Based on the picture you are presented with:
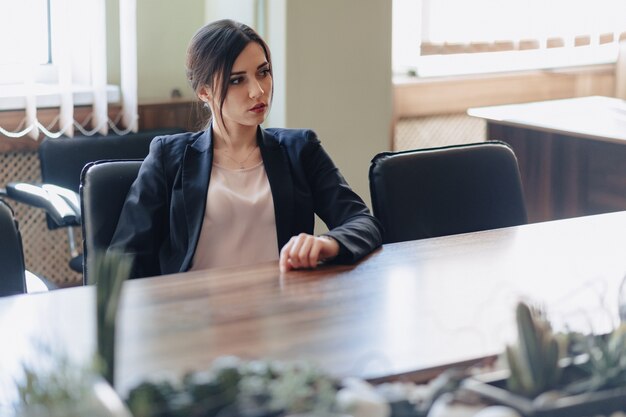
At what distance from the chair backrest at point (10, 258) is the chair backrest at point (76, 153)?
60.4 inches

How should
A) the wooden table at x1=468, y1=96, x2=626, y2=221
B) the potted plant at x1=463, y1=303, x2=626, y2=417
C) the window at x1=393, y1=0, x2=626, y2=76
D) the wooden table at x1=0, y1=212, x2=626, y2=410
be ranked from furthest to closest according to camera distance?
1. the window at x1=393, y1=0, x2=626, y2=76
2. the wooden table at x1=468, y1=96, x2=626, y2=221
3. the wooden table at x1=0, y1=212, x2=626, y2=410
4. the potted plant at x1=463, y1=303, x2=626, y2=417

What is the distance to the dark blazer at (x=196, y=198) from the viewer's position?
2230 millimetres

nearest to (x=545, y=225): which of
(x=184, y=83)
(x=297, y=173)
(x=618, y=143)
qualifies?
(x=297, y=173)

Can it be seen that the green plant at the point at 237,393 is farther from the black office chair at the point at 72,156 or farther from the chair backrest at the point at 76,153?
the chair backrest at the point at 76,153

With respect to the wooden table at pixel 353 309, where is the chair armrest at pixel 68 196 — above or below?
below

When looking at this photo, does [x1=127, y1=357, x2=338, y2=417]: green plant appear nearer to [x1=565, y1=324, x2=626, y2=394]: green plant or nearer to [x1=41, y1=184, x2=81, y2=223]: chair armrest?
Answer: [x1=565, y1=324, x2=626, y2=394]: green plant

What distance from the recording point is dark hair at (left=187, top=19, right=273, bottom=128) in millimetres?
2352

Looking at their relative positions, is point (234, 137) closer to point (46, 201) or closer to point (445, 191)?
point (445, 191)

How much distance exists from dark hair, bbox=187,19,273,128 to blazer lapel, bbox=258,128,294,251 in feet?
0.51

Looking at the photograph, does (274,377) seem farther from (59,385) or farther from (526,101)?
(526,101)

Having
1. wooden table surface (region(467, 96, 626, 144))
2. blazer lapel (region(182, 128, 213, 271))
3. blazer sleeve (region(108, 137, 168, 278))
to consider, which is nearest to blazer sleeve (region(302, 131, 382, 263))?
blazer lapel (region(182, 128, 213, 271))

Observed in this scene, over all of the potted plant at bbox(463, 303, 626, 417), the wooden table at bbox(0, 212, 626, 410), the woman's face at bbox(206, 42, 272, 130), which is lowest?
the wooden table at bbox(0, 212, 626, 410)

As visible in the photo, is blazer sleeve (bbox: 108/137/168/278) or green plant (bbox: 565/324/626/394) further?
blazer sleeve (bbox: 108/137/168/278)

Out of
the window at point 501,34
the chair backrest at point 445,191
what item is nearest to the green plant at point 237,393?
the chair backrest at point 445,191
